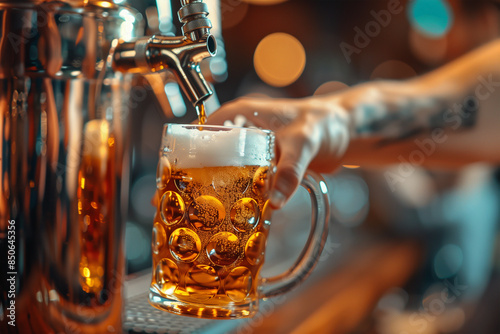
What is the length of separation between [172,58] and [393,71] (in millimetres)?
5618

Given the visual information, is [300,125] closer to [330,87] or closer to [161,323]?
[161,323]

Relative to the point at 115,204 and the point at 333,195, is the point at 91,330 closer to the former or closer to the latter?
the point at 115,204

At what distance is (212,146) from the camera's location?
712 millimetres

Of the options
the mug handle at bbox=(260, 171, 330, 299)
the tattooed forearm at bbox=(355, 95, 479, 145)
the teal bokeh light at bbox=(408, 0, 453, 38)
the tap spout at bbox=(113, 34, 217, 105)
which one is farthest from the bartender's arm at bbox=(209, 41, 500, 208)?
the teal bokeh light at bbox=(408, 0, 453, 38)

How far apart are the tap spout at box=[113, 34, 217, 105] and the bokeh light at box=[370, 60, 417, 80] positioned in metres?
5.34

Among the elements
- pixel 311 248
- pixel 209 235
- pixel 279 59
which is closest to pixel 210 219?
pixel 209 235

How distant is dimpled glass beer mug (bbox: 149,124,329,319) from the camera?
2.30ft

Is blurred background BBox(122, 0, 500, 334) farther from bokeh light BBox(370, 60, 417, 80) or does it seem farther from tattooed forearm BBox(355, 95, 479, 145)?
tattooed forearm BBox(355, 95, 479, 145)

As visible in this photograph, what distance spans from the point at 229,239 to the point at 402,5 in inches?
185

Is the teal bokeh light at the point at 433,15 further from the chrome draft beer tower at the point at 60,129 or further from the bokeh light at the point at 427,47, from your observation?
the chrome draft beer tower at the point at 60,129

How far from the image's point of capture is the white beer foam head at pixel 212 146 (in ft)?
2.32

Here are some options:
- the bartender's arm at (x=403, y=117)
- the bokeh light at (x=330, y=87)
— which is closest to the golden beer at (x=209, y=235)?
the bartender's arm at (x=403, y=117)

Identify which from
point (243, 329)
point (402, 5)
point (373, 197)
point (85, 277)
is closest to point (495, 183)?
point (373, 197)

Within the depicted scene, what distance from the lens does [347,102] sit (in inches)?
47.8
